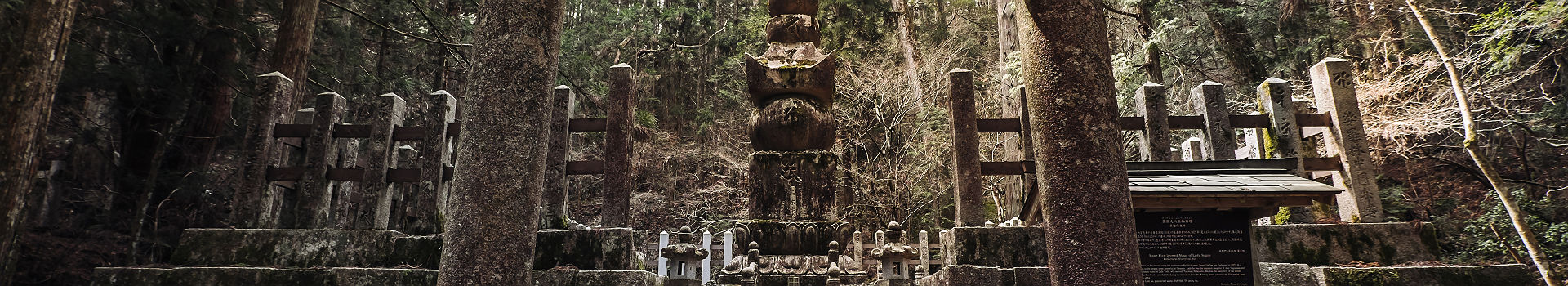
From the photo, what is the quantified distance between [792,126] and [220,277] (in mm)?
4563

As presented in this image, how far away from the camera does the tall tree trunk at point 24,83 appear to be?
4.66 meters

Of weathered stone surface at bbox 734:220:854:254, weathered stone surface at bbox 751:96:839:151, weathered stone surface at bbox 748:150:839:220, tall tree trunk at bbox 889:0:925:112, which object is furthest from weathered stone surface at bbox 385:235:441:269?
tall tree trunk at bbox 889:0:925:112

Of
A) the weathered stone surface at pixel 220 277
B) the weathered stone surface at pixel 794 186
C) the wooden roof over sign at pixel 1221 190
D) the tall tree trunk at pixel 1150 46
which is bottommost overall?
the weathered stone surface at pixel 220 277

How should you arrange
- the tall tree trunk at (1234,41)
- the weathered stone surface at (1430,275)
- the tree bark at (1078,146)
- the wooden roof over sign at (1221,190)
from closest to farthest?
the tree bark at (1078,146) → the wooden roof over sign at (1221,190) → the weathered stone surface at (1430,275) → the tall tree trunk at (1234,41)

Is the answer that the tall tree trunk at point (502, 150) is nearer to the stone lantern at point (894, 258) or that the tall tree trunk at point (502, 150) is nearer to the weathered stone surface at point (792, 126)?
the weathered stone surface at point (792, 126)

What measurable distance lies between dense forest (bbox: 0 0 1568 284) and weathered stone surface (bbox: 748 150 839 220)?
3.78m

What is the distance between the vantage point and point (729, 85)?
65.8ft

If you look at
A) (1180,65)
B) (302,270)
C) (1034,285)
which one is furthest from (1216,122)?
(1180,65)

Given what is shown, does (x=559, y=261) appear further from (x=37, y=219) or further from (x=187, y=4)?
(x=37, y=219)

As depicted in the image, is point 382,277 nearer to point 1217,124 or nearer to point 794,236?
point 794,236

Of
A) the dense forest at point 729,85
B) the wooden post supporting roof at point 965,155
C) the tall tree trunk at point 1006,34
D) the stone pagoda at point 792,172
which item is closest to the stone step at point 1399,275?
the dense forest at point 729,85

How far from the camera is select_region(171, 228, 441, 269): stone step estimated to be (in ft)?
16.8

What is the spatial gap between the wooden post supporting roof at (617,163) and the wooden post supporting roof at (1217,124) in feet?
14.0

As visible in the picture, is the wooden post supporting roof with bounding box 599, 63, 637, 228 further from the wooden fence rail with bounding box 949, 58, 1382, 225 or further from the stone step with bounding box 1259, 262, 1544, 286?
the stone step with bounding box 1259, 262, 1544, 286
